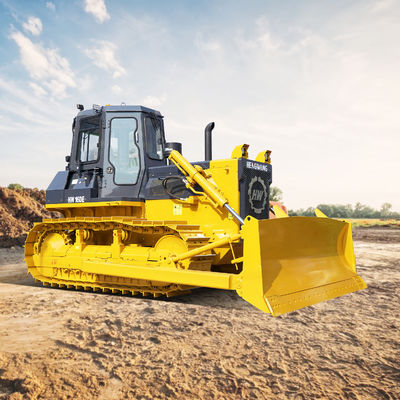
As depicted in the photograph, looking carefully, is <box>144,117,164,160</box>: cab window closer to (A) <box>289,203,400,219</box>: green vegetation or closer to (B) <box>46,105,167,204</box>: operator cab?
(B) <box>46,105,167,204</box>: operator cab

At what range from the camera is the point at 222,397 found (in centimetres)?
296

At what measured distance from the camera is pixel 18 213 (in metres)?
17.8

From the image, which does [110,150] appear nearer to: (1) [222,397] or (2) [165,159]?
(2) [165,159]

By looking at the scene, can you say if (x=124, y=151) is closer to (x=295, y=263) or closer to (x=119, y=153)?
(x=119, y=153)

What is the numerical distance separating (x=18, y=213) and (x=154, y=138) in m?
13.3

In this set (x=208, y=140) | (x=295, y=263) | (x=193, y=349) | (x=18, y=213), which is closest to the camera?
(x=193, y=349)

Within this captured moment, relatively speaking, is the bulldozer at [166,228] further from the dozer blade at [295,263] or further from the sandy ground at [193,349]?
the sandy ground at [193,349]

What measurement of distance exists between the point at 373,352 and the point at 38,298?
5278mm

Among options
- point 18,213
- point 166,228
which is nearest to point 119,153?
point 166,228

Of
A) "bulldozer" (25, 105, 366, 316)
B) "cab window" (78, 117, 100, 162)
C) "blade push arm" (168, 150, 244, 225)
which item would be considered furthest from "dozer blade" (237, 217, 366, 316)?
"cab window" (78, 117, 100, 162)

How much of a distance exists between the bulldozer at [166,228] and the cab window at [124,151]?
0.06 feet

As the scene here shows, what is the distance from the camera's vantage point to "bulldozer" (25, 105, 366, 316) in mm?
4949

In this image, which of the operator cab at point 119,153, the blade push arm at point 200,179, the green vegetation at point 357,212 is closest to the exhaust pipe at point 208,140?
the blade push arm at point 200,179

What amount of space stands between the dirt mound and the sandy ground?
34.3 ft
